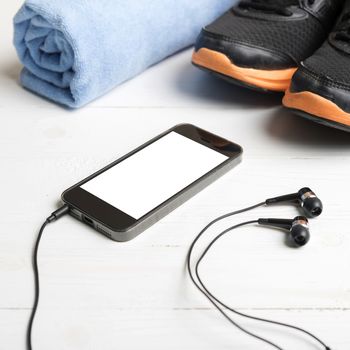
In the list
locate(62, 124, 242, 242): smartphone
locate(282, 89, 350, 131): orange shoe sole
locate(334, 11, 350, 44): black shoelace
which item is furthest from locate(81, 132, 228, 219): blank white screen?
locate(334, 11, 350, 44): black shoelace

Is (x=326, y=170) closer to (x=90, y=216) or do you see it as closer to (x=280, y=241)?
(x=280, y=241)

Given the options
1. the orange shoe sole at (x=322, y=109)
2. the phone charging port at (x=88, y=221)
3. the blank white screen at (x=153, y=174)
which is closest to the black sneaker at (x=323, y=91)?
the orange shoe sole at (x=322, y=109)

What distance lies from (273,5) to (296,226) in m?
0.35

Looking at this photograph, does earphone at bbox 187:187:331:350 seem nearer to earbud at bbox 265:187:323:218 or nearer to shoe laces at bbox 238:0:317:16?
earbud at bbox 265:187:323:218

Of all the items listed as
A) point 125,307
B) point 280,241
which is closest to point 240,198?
point 280,241

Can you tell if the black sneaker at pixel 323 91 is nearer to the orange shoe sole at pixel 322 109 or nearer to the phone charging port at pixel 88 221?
the orange shoe sole at pixel 322 109

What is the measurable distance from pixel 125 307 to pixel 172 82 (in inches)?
15.0

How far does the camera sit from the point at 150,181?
1.98ft

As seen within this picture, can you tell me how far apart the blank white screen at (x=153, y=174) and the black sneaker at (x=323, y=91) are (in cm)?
10

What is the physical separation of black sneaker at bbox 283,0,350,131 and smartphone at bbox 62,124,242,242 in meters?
0.09

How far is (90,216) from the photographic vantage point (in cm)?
56

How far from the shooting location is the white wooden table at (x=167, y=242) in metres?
0.48

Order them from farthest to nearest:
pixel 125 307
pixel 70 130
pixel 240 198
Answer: pixel 70 130
pixel 240 198
pixel 125 307

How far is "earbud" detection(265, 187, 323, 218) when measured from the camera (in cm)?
58
